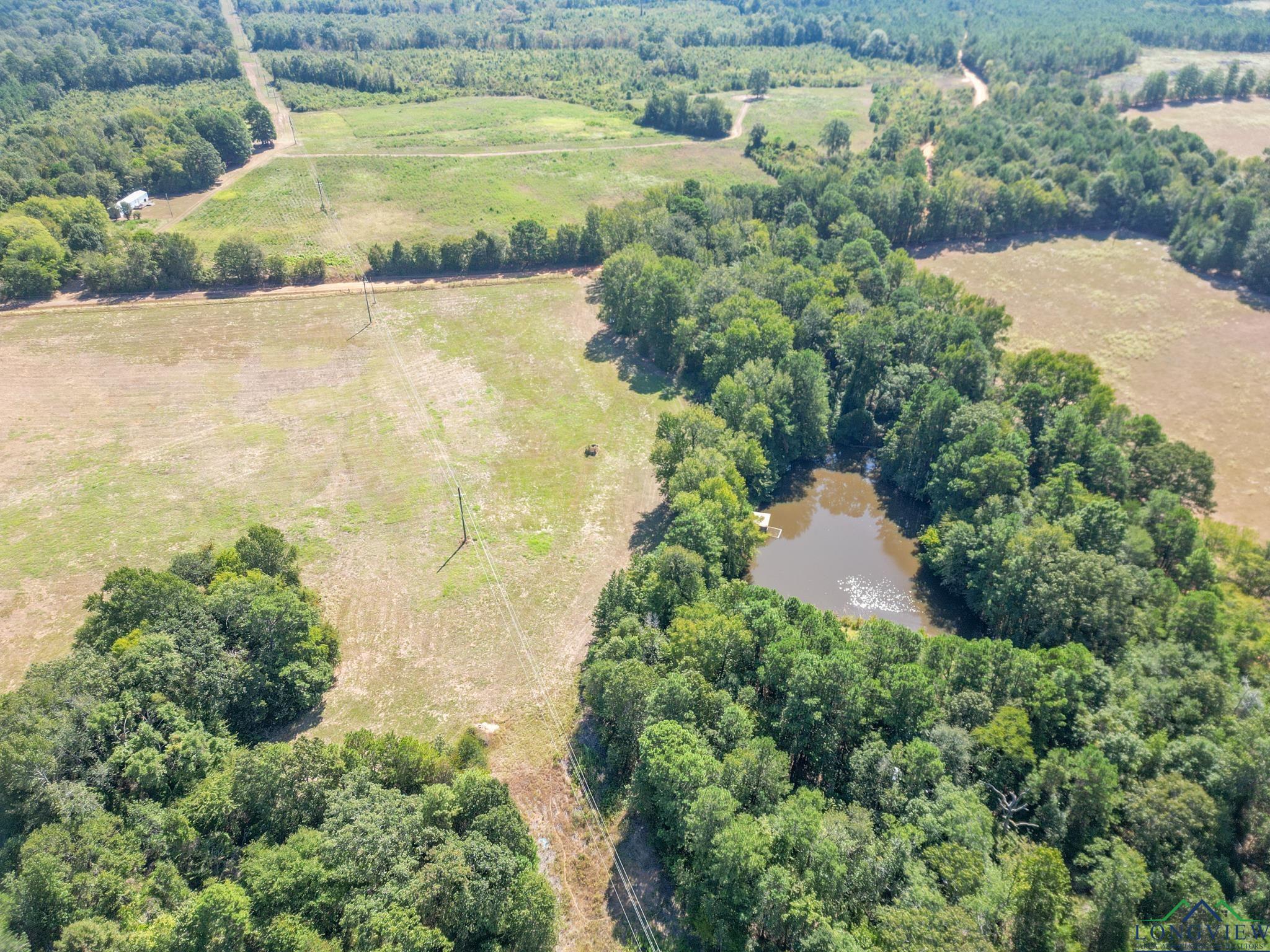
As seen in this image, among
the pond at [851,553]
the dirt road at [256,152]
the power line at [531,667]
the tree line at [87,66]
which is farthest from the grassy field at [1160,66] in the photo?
the tree line at [87,66]

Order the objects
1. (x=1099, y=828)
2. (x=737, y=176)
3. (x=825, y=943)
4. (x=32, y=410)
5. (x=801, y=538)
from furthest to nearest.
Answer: (x=737, y=176) → (x=32, y=410) → (x=801, y=538) → (x=1099, y=828) → (x=825, y=943)

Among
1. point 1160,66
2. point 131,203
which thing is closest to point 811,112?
point 1160,66

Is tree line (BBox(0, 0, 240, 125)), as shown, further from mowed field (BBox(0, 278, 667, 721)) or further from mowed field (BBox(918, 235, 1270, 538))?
mowed field (BBox(918, 235, 1270, 538))

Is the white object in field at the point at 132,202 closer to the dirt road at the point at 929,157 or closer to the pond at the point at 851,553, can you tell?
the pond at the point at 851,553

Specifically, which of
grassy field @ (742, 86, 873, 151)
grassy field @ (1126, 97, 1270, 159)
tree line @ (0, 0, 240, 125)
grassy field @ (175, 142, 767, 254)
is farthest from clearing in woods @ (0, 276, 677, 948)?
grassy field @ (1126, 97, 1270, 159)

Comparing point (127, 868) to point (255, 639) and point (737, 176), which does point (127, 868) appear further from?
point (737, 176)

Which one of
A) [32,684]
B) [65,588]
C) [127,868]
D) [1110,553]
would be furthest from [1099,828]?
[65,588]

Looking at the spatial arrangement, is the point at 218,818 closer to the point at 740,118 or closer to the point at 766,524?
the point at 766,524
